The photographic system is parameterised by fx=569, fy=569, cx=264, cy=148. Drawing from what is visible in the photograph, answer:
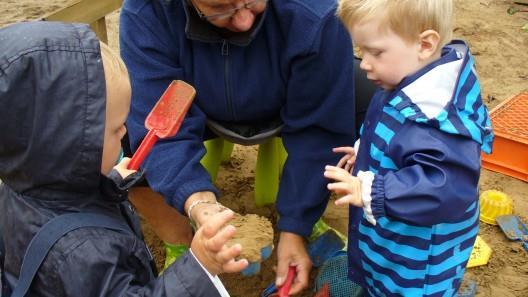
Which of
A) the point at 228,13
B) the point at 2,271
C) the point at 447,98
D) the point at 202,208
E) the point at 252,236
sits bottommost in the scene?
the point at 252,236

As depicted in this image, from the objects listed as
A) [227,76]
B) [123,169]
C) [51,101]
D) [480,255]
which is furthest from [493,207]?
[51,101]

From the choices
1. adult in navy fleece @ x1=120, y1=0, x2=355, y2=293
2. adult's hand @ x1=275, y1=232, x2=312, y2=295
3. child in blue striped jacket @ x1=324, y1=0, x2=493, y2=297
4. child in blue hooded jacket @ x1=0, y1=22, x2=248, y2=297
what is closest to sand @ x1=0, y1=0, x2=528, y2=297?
adult's hand @ x1=275, y1=232, x2=312, y2=295

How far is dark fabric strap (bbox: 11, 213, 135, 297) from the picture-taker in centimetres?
114

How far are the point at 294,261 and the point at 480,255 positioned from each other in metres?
0.89

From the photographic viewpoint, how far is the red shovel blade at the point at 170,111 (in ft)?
5.49

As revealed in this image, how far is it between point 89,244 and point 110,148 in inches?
8.0

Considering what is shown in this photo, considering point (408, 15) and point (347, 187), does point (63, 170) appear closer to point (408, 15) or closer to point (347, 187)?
point (347, 187)

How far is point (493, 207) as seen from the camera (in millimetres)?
2457

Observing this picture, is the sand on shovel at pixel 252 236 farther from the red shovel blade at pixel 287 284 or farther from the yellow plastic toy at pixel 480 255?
the yellow plastic toy at pixel 480 255

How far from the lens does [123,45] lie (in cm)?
190

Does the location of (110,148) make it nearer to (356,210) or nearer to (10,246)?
(10,246)

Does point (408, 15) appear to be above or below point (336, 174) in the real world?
above

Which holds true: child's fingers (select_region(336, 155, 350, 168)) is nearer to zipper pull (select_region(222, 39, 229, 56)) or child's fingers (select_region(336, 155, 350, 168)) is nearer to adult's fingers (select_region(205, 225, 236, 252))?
zipper pull (select_region(222, 39, 229, 56))

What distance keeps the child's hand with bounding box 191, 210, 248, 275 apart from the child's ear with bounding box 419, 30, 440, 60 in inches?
23.5
